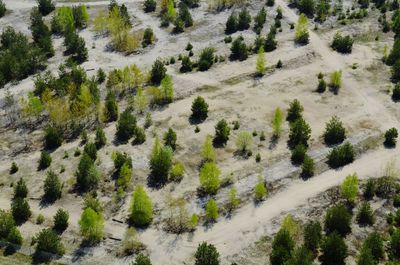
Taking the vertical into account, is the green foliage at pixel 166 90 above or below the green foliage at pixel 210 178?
above

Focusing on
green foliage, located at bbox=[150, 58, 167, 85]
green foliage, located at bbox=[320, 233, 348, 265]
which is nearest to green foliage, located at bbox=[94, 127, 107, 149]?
green foliage, located at bbox=[150, 58, 167, 85]

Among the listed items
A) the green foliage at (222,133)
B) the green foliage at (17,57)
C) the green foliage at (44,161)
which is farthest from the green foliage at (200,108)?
the green foliage at (17,57)

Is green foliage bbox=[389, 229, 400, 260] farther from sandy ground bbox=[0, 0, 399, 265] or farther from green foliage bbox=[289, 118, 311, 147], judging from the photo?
green foliage bbox=[289, 118, 311, 147]

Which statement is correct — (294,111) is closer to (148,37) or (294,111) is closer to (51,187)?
(51,187)

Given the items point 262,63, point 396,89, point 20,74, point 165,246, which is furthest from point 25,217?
point 396,89

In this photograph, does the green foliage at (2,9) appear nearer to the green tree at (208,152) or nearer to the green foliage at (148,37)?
the green foliage at (148,37)

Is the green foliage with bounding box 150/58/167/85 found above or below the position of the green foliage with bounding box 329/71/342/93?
above

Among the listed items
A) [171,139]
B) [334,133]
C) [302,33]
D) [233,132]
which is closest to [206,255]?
[171,139]
